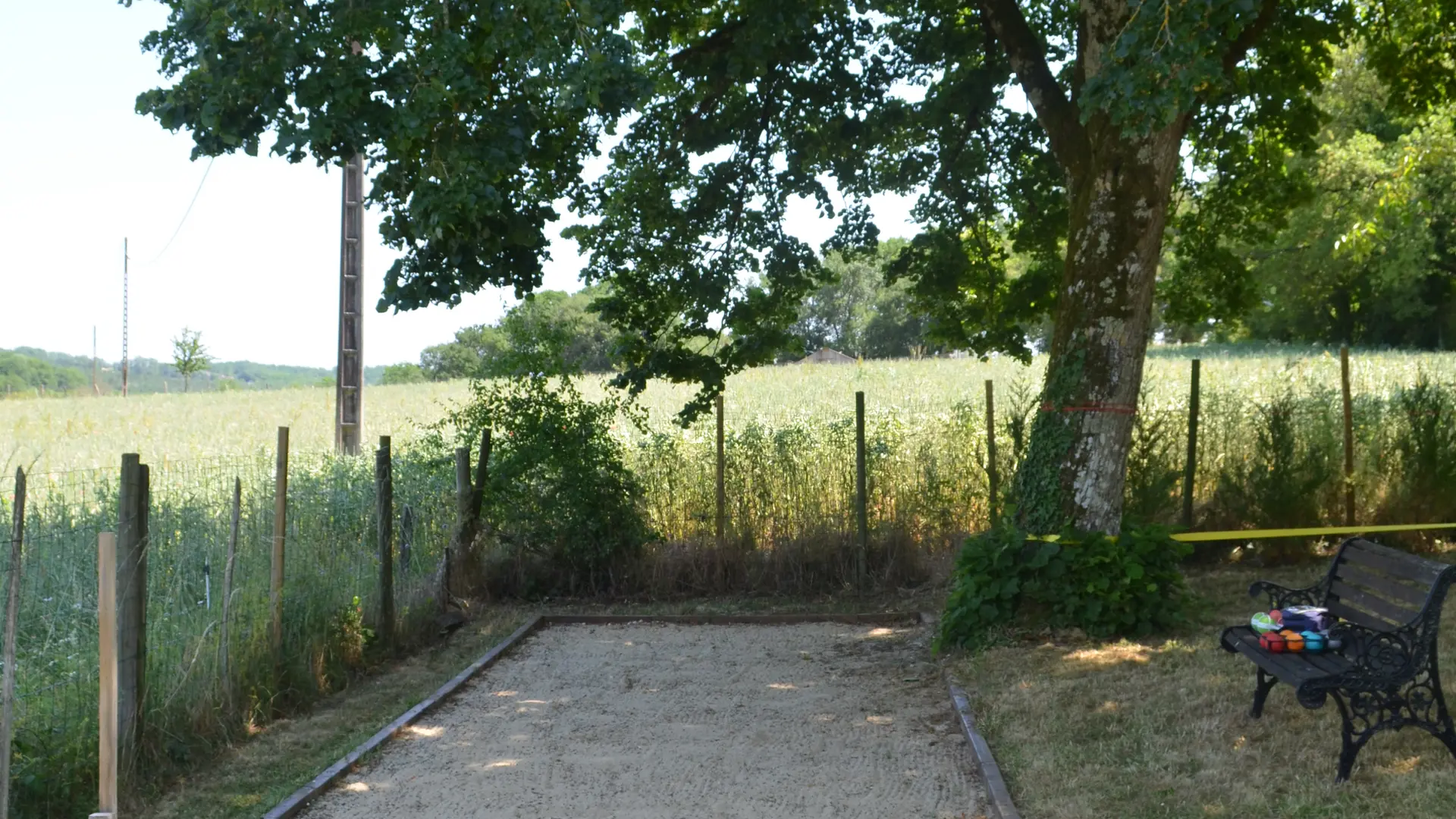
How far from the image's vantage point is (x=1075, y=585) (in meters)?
9.47

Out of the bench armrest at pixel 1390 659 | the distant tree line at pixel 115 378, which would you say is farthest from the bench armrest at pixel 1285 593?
the distant tree line at pixel 115 378

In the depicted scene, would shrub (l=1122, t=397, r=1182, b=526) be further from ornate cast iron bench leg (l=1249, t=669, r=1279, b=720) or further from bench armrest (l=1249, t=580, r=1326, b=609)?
ornate cast iron bench leg (l=1249, t=669, r=1279, b=720)

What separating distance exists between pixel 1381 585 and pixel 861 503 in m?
6.68

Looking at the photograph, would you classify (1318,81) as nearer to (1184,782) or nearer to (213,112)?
(1184,782)

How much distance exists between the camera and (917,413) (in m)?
15.1

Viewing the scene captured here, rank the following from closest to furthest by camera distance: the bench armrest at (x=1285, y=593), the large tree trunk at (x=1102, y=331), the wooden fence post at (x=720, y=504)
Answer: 1. the bench armrest at (x=1285, y=593)
2. the large tree trunk at (x=1102, y=331)
3. the wooden fence post at (x=720, y=504)

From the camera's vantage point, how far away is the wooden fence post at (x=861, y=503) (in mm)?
12734

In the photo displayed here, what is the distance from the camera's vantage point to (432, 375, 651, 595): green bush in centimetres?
1241

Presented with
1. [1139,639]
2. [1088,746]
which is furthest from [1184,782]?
[1139,639]

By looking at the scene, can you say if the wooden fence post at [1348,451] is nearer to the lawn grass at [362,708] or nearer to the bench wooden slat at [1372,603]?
the lawn grass at [362,708]

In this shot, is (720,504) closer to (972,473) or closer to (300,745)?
(972,473)

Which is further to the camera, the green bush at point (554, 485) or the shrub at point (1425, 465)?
the shrub at point (1425, 465)

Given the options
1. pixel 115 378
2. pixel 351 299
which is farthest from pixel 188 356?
pixel 351 299

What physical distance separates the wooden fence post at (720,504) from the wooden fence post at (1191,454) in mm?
4719
